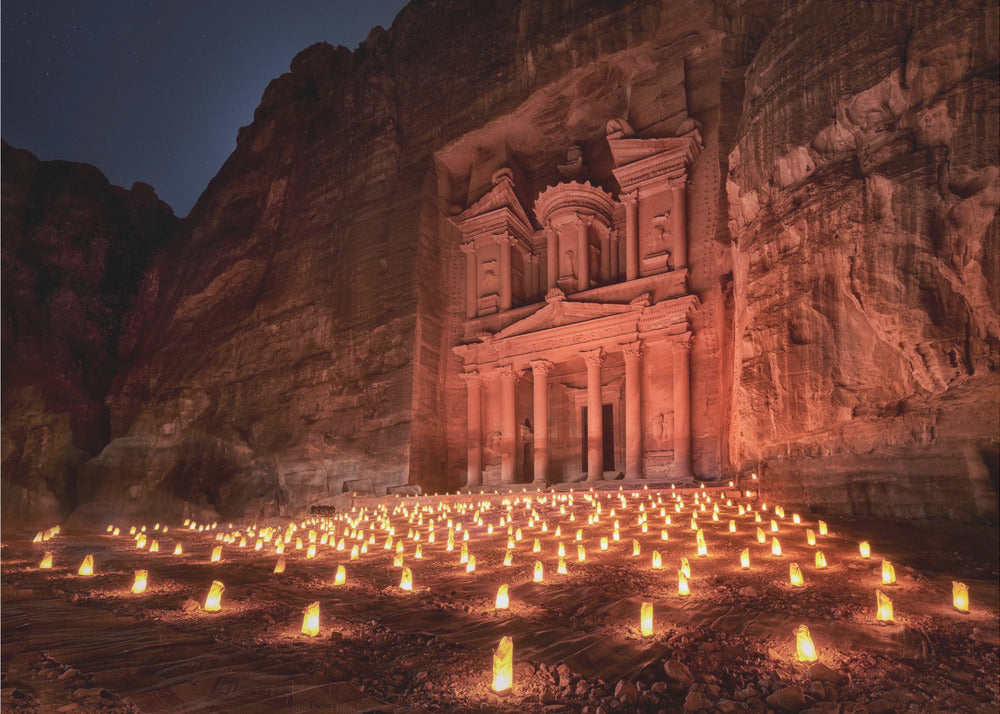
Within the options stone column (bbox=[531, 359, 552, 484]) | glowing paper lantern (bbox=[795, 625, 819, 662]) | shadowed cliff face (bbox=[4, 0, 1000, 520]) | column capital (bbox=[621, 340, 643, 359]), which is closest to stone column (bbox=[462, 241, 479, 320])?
shadowed cliff face (bbox=[4, 0, 1000, 520])

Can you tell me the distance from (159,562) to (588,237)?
20590 millimetres

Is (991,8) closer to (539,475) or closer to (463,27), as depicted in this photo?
(539,475)

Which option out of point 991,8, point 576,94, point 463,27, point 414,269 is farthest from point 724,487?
point 463,27

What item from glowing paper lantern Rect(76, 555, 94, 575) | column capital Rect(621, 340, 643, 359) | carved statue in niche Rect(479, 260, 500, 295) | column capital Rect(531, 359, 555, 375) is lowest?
glowing paper lantern Rect(76, 555, 94, 575)

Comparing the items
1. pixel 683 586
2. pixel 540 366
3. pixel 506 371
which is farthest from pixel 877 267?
pixel 506 371

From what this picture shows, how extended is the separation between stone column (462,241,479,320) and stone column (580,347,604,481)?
6.00 m

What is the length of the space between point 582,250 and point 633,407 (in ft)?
24.3

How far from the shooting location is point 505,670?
3418 mm

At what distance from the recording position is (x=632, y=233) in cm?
2280

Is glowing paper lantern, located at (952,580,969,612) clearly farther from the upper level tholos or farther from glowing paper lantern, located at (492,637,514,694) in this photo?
the upper level tholos

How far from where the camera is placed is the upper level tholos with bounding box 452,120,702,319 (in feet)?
71.9

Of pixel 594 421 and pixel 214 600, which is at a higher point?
pixel 594 421

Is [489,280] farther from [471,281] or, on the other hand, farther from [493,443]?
[493,443]

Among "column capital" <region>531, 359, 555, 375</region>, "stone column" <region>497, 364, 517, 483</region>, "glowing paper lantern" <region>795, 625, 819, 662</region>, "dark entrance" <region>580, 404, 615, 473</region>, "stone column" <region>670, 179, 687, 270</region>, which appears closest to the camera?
"glowing paper lantern" <region>795, 625, 819, 662</region>
